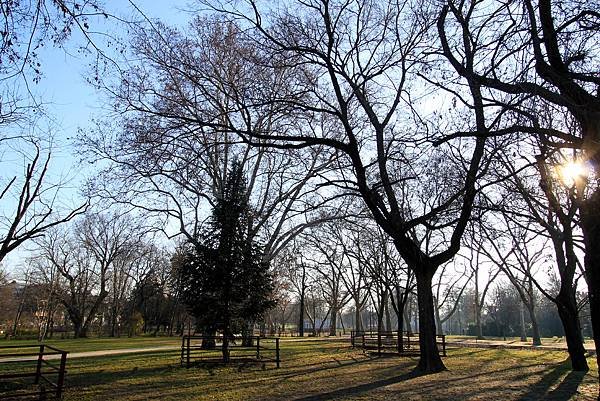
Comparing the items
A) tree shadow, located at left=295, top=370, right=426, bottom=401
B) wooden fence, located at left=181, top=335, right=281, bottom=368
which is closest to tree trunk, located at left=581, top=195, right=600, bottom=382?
tree shadow, located at left=295, top=370, right=426, bottom=401

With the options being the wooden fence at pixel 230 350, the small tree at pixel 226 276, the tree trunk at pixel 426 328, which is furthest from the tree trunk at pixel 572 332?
the small tree at pixel 226 276

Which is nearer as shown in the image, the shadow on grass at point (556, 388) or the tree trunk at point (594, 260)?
the tree trunk at point (594, 260)

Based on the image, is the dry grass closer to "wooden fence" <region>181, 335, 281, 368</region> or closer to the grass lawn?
the grass lawn

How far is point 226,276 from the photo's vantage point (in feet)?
58.6

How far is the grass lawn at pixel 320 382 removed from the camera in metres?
10.2

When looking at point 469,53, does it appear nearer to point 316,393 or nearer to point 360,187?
point 360,187

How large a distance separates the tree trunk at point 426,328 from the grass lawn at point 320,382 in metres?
0.43

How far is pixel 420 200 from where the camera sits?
2466 cm

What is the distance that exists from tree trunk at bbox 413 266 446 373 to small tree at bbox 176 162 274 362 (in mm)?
6928

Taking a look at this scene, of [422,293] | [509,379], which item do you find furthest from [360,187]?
[509,379]

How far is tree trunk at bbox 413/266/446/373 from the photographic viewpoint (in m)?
13.8

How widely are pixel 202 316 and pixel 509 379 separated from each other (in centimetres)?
1106

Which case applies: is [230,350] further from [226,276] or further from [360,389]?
[360,389]

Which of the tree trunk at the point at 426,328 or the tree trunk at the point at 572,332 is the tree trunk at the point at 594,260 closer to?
the tree trunk at the point at 426,328
